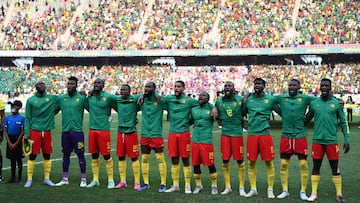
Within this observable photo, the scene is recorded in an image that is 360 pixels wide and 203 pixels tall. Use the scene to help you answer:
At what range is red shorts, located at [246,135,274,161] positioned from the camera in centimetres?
919

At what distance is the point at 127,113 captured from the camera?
396 inches

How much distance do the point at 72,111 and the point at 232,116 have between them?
3.09m

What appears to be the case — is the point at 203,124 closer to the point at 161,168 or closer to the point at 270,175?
the point at 161,168

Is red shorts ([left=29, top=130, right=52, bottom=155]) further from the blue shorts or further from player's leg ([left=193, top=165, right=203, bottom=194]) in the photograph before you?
player's leg ([left=193, top=165, right=203, bottom=194])

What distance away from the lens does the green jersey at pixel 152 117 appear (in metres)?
9.89

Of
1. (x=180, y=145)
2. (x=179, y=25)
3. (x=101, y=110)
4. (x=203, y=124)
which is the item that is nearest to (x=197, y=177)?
(x=180, y=145)

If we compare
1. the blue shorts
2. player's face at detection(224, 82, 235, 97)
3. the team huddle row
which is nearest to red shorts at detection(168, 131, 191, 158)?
the team huddle row

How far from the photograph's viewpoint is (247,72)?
42344 millimetres

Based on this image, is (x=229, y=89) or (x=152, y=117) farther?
(x=152, y=117)

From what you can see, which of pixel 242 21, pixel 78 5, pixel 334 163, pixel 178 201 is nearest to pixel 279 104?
pixel 334 163

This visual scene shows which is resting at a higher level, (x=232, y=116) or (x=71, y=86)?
(x=71, y=86)

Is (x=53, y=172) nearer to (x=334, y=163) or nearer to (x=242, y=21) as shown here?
(x=334, y=163)

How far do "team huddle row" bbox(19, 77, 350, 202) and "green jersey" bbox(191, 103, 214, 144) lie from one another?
0.02 metres

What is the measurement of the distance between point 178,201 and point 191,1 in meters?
40.3
